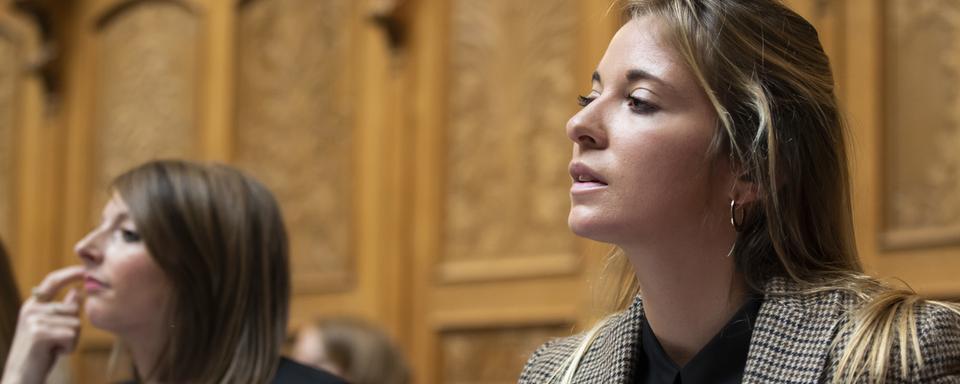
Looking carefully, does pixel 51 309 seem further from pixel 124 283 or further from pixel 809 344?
pixel 809 344

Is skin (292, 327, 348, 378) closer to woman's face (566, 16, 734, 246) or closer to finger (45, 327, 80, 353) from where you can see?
finger (45, 327, 80, 353)

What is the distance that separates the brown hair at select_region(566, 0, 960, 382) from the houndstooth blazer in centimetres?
3

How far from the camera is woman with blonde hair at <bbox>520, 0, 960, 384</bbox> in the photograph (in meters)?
1.89

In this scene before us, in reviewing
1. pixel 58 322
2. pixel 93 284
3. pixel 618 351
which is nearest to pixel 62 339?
pixel 58 322

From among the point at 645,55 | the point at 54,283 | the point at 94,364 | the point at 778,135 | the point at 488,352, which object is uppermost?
the point at 645,55

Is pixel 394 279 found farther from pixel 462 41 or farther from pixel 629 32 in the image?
pixel 629 32

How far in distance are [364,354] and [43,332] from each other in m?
1.13

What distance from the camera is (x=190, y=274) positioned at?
9.48 feet

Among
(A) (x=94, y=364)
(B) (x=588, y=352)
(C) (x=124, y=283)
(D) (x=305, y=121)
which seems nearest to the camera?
(B) (x=588, y=352)

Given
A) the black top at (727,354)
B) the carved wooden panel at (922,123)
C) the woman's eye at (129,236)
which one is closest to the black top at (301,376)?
the woman's eye at (129,236)

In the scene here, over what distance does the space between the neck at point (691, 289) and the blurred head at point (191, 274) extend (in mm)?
1097

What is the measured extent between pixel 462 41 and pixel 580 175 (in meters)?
2.59

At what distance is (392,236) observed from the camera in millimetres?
4547

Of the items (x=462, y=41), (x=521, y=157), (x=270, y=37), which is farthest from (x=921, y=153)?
(x=270, y=37)
